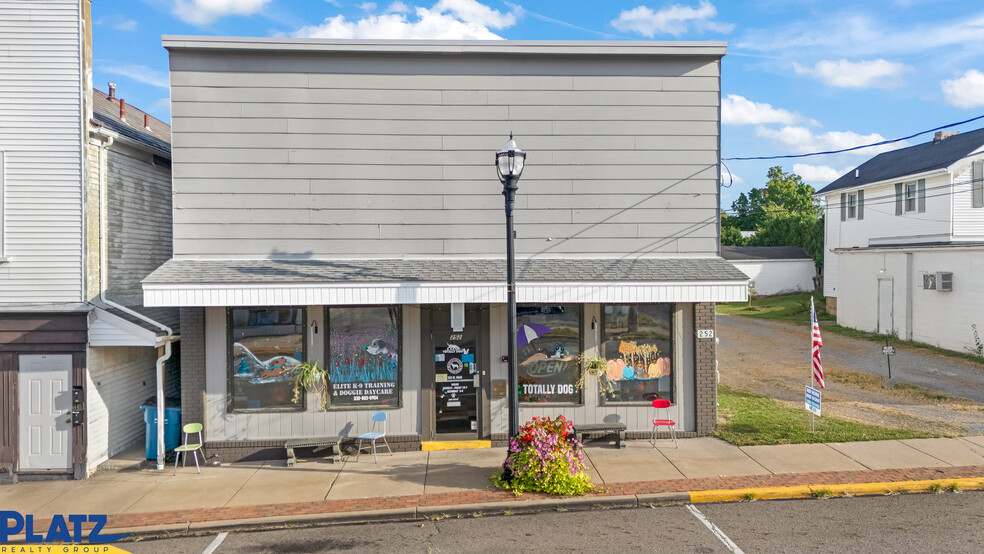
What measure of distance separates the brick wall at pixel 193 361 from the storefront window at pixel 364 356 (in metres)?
2.12

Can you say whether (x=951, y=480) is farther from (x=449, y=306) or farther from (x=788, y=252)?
(x=788, y=252)

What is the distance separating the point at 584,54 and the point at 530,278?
426cm

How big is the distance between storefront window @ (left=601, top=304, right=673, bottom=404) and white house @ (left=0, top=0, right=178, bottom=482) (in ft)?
25.3

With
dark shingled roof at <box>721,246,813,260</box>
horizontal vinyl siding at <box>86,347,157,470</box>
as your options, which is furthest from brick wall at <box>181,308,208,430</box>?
dark shingled roof at <box>721,246,813,260</box>

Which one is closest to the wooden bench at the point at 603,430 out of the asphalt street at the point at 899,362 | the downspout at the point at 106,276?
the downspout at the point at 106,276

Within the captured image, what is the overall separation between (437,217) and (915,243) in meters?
23.5

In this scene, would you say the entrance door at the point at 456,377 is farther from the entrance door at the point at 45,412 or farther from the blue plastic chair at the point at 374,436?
the entrance door at the point at 45,412

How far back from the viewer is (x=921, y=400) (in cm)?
1351

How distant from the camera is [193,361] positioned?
10.5m

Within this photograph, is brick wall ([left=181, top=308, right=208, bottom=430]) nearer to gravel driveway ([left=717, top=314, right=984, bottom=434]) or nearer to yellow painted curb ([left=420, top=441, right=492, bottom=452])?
yellow painted curb ([left=420, top=441, right=492, bottom=452])

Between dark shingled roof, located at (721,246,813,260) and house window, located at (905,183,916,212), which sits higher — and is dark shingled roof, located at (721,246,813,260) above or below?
below

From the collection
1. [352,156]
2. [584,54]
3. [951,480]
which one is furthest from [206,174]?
[951,480]

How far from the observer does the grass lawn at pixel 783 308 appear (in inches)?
1173

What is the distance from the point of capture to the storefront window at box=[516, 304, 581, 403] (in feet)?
36.3
